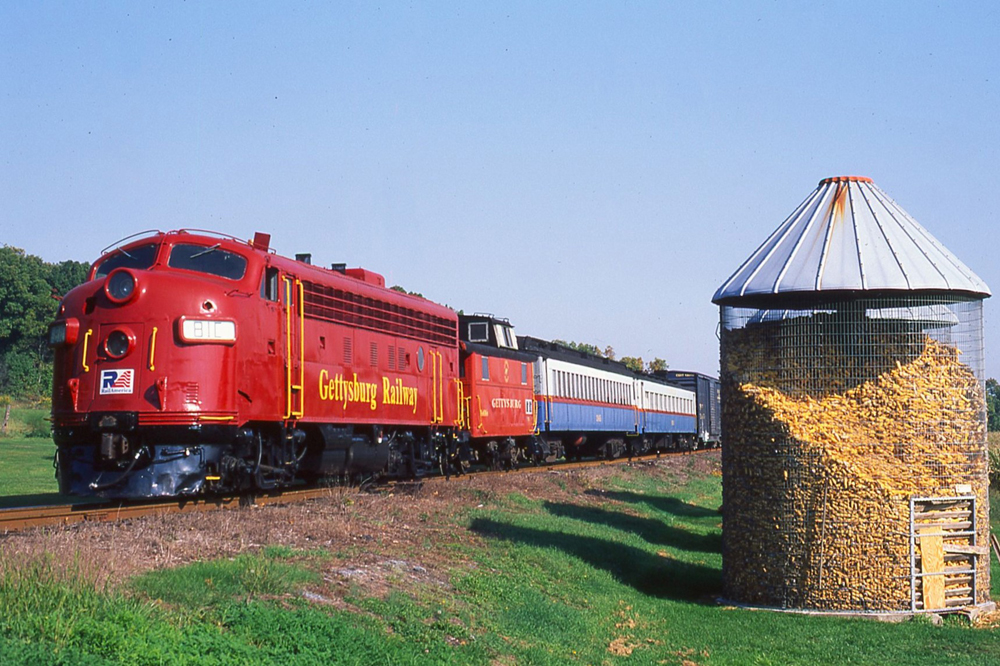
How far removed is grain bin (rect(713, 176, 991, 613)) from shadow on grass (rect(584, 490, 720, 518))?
1216 cm

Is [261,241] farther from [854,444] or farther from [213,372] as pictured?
[854,444]

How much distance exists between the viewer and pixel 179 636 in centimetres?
837

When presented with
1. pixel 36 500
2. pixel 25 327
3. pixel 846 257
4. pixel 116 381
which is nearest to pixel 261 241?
pixel 116 381

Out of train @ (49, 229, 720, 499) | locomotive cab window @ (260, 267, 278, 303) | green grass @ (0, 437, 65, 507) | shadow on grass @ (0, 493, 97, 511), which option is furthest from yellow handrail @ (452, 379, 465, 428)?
shadow on grass @ (0, 493, 97, 511)

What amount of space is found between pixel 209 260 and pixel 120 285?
1.61 m

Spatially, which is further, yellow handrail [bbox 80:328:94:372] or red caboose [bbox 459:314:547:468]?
red caboose [bbox 459:314:547:468]

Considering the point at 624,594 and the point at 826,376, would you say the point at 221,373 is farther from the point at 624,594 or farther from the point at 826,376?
the point at 826,376

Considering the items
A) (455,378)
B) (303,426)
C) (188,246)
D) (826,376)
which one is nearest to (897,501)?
(826,376)

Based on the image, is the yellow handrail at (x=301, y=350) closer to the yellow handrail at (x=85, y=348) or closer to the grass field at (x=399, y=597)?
the grass field at (x=399, y=597)

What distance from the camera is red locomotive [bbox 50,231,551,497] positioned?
16016 millimetres

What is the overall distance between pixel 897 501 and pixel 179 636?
11.5 metres

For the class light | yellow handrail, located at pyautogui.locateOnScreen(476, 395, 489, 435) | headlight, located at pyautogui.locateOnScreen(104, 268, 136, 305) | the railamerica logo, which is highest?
headlight, located at pyautogui.locateOnScreen(104, 268, 136, 305)

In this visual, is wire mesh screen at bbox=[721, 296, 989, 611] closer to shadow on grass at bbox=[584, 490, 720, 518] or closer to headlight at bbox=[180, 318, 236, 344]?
headlight at bbox=[180, 318, 236, 344]

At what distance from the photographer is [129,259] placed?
17.7 m
